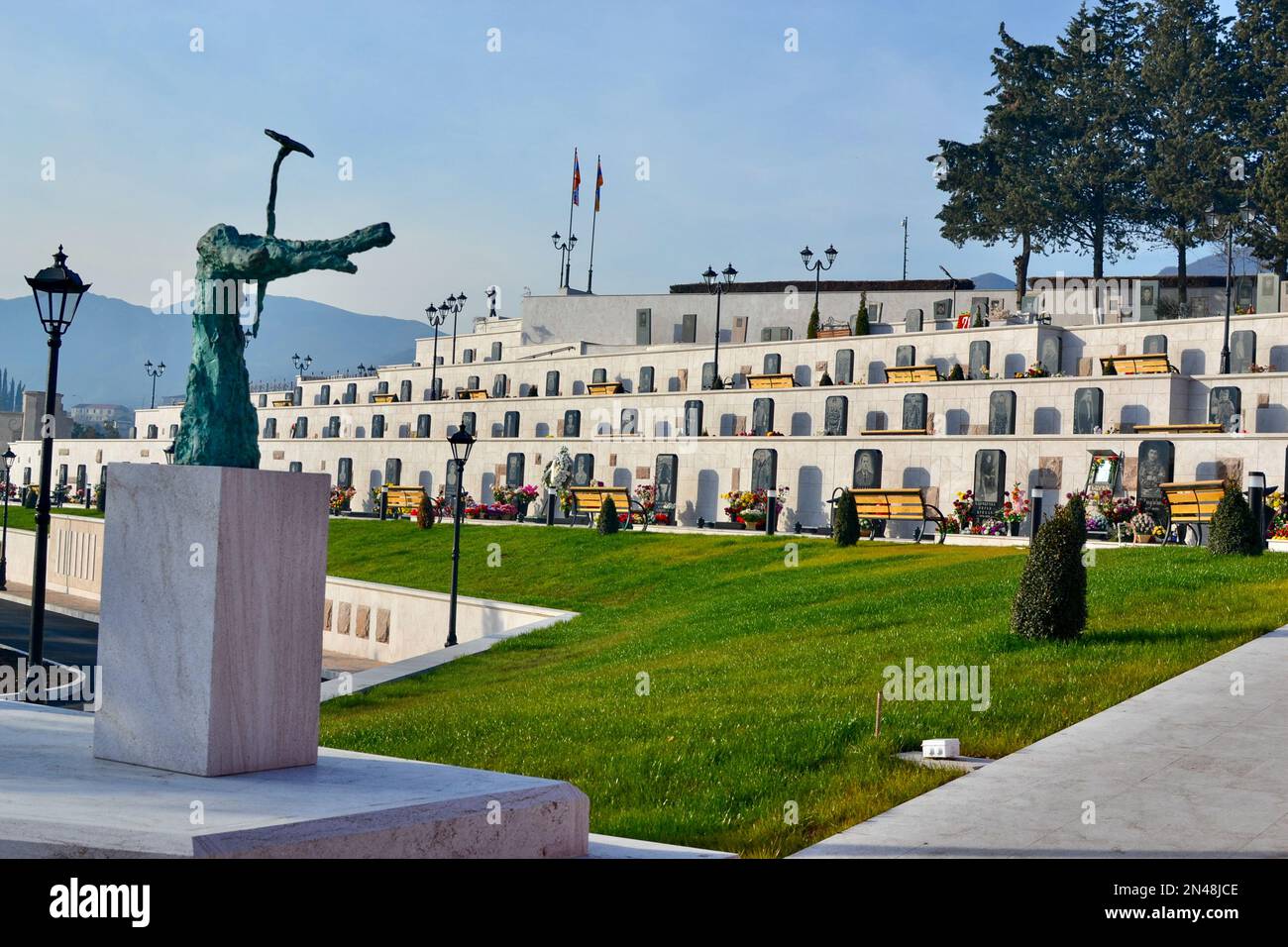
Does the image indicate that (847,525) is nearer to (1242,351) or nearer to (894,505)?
(894,505)

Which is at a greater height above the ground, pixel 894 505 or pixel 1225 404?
pixel 1225 404

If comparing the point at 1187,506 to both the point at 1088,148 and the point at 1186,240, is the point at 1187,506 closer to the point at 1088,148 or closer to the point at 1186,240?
the point at 1186,240

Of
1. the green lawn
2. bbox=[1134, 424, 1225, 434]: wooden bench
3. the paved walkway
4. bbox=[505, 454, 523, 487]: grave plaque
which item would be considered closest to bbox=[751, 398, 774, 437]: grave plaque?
bbox=[505, 454, 523, 487]: grave plaque

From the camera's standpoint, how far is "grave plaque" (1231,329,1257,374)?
140 feet

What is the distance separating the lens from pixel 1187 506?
28.2 metres

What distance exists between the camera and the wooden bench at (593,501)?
135 feet

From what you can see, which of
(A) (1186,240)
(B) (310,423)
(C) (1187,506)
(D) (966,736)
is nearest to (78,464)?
(B) (310,423)

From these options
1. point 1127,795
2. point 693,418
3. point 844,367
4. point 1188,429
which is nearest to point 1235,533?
A: point 1188,429

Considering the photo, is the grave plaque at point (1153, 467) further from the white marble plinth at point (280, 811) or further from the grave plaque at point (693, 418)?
the white marble plinth at point (280, 811)

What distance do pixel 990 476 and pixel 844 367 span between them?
51.0ft

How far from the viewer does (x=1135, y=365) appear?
42.8 m

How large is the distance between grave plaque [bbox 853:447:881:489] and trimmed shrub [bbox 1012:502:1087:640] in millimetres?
24581
